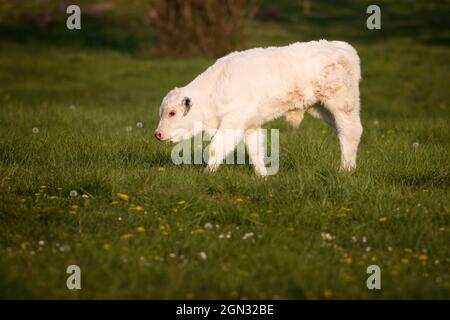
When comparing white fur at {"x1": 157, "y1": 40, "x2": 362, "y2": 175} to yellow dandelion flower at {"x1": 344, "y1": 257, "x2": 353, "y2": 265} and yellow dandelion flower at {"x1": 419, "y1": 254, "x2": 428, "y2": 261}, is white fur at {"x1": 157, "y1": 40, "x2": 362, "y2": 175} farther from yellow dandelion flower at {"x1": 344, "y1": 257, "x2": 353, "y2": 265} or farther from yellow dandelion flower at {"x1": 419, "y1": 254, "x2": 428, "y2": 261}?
yellow dandelion flower at {"x1": 419, "y1": 254, "x2": 428, "y2": 261}

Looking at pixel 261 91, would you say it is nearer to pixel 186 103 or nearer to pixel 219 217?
pixel 186 103

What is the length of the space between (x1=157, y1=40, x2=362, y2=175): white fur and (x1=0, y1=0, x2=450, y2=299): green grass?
0.48m

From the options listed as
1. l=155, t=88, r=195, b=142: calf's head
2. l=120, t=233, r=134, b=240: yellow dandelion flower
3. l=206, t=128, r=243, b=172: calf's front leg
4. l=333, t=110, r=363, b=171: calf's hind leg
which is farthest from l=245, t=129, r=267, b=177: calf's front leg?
l=120, t=233, r=134, b=240: yellow dandelion flower

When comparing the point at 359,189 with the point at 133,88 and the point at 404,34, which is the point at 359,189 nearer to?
the point at 133,88

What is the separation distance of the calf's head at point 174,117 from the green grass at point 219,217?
0.40 metres

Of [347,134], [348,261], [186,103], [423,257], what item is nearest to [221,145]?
[186,103]

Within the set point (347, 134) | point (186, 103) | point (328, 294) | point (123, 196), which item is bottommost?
point (328, 294)

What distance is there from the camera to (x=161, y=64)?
1786 cm

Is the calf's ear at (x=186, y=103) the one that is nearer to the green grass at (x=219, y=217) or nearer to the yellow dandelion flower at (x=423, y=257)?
the green grass at (x=219, y=217)

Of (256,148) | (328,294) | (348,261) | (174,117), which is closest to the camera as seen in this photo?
(328,294)

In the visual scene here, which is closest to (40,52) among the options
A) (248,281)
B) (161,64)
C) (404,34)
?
(161,64)

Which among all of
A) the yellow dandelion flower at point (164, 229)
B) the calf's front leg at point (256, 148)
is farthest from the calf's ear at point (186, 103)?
the yellow dandelion flower at point (164, 229)

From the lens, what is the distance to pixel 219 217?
607 centimetres

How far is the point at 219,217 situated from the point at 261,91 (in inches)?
71.0
